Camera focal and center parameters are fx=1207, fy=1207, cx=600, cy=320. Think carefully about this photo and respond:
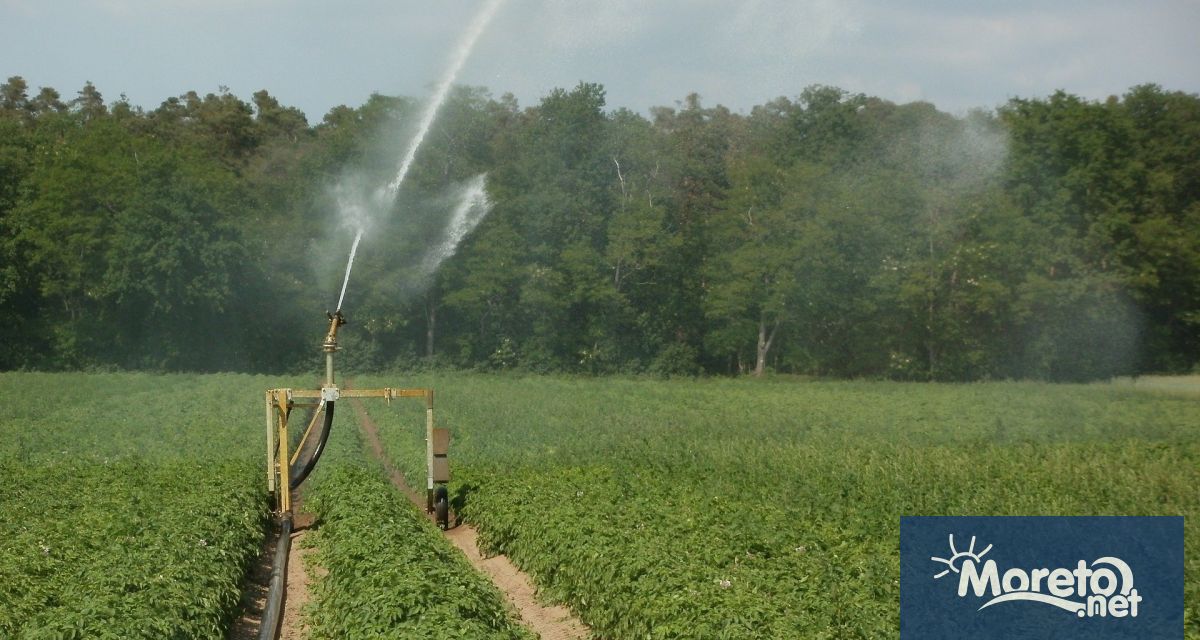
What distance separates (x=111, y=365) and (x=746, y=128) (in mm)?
46353

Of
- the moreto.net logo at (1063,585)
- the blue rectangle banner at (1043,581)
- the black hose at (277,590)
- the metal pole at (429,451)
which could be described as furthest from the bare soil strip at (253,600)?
the moreto.net logo at (1063,585)

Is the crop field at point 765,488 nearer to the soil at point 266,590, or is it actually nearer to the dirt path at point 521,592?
the dirt path at point 521,592

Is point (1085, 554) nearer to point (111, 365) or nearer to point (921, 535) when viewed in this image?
point (921, 535)

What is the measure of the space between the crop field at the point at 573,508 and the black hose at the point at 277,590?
371 millimetres

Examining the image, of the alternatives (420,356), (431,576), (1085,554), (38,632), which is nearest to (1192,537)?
(1085,554)

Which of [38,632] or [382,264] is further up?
[382,264]

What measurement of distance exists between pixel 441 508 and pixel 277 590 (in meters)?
5.23

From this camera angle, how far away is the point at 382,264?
53250 mm

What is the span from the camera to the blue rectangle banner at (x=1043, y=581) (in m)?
10.2

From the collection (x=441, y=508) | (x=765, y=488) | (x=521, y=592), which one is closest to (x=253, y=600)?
(x=521, y=592)

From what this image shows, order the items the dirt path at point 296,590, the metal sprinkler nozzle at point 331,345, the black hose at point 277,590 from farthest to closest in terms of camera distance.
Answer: the metal sprinkler nozzle at point 331,345
the dirt path at point 296,590
the black hose at point 277,590

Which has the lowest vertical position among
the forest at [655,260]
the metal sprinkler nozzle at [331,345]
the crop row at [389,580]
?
the crop row at [389,580]

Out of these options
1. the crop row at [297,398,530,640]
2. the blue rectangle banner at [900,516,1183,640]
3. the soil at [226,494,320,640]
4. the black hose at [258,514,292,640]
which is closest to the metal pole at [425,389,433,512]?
the crop row at [297,398,530,640]

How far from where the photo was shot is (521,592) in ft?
49.0
